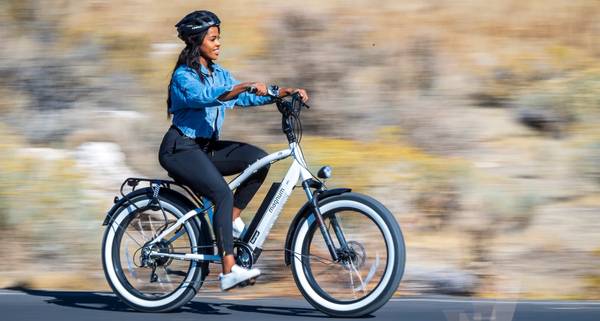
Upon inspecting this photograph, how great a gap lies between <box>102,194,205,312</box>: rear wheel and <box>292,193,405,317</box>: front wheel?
0.72m

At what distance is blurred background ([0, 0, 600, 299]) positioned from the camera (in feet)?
27.3

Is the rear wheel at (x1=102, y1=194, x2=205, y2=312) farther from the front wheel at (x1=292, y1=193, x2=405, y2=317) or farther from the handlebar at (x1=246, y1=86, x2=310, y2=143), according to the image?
the handlebar at (x1=246, y1=86, x2=310, y2=143)

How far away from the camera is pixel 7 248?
28.0ft

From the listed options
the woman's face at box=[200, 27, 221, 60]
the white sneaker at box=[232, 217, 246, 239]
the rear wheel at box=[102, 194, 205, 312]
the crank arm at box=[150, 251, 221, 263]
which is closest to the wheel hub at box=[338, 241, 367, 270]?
the white sneaker at box=[232, 217, 246, 239]

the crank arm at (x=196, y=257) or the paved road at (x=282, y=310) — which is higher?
the crank arm at (x=196, y=257)

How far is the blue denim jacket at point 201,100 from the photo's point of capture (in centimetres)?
632

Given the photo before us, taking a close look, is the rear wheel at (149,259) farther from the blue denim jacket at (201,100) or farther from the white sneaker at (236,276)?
the blue denim jacket at (201,100)

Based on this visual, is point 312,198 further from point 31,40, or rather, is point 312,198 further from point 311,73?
point 31,40

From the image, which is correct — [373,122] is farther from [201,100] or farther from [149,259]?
[201,100]

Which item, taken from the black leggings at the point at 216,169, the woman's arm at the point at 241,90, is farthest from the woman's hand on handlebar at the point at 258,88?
the black leggings at the point at 216,169

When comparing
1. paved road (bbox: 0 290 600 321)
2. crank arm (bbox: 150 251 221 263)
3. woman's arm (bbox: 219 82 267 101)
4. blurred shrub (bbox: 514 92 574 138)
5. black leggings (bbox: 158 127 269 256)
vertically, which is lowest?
paved road (bbox: 0 290 600 321)

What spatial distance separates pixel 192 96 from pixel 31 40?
571 cm

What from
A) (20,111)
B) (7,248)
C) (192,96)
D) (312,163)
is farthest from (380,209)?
(20,111)

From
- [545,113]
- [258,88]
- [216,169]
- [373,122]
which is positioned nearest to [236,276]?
[216,169]
